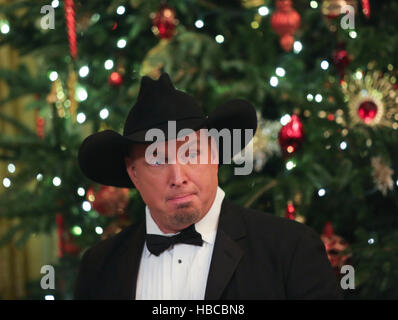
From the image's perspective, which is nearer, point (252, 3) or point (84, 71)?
point (84, 71)

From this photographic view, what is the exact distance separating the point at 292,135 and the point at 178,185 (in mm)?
816

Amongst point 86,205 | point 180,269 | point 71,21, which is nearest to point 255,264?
point 180,269

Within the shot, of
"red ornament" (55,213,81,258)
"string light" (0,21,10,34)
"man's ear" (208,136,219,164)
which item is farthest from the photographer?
"red ornament" (55,213,81,258)

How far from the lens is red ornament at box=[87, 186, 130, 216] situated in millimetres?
2352

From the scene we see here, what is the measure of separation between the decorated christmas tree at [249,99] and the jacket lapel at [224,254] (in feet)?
2.28

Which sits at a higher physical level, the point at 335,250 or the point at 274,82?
the point at 274,82

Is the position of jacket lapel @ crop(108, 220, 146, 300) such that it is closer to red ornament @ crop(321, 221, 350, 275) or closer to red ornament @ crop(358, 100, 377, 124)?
red ornament @ crop(321, 221, 350, 275)

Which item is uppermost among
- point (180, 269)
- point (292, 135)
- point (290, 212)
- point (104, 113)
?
point (104, 113)

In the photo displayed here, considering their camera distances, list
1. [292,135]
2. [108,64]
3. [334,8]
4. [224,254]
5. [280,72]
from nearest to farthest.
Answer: [224,254] → [292,135] → [334,8] → [280,72] → [108,64]

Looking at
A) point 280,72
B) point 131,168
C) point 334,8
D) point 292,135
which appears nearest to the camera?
point 131,168

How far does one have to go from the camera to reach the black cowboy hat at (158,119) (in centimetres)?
154

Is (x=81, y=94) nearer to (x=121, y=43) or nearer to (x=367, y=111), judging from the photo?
(x=121, y=43)

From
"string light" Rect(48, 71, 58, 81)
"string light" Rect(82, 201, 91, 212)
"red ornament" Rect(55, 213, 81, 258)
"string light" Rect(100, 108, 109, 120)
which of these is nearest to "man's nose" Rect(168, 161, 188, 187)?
"string light" Rect(100, 108, 109, 120)

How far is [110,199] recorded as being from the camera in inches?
92.6
